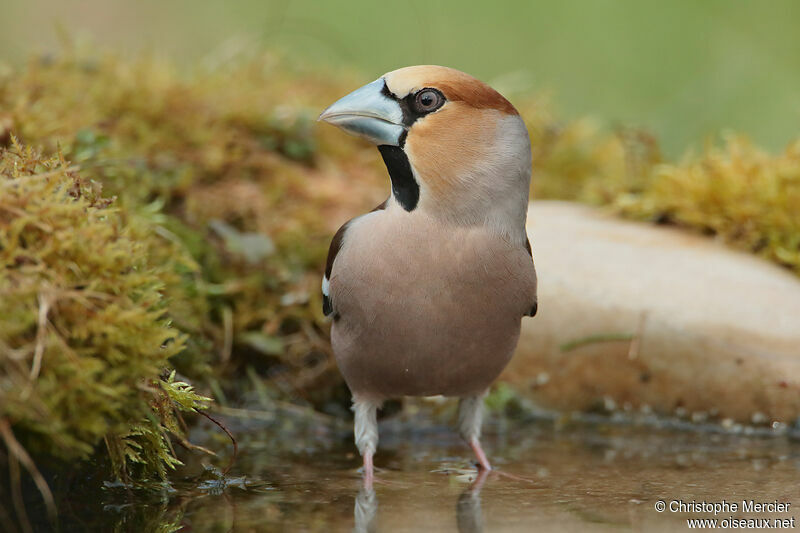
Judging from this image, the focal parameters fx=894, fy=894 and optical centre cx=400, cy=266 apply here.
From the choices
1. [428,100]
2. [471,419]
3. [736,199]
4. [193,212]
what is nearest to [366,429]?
[471,419]

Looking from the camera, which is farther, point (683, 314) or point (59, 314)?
point (683, 314)

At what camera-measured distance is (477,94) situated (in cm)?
409

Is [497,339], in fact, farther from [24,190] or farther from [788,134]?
[788,134]

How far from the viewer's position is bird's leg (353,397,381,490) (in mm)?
4324

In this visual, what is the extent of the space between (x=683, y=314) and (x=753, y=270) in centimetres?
62

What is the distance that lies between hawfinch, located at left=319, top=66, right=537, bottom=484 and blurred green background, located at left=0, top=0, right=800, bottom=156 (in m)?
4.13

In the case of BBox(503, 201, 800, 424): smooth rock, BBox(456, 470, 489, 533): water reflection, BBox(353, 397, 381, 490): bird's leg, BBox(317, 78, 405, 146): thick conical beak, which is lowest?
BBox(456, 470, 489, 533): water reflection

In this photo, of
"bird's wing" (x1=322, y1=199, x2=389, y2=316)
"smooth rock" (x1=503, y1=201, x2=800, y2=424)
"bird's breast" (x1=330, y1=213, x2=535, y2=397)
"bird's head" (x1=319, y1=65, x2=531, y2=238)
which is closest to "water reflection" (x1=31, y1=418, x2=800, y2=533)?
"smooth rock" (x1=503, y1=201, x2=800, y2=424)

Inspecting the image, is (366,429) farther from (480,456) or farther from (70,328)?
(70,328)

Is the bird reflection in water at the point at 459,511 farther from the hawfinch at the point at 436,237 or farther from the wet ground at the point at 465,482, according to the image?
the hawfinch at the point at 436,237

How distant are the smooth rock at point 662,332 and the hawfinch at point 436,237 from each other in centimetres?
151

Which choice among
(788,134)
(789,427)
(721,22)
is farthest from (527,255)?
(721,22)

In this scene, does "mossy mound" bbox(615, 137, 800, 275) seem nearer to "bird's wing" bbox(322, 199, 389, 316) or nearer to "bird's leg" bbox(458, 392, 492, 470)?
"bird's leg" bbox(458, 392, 492, 470)

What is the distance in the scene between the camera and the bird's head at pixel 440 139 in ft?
13.3
